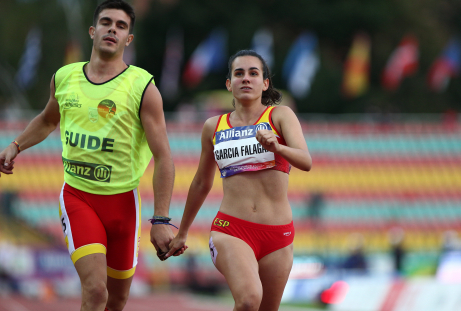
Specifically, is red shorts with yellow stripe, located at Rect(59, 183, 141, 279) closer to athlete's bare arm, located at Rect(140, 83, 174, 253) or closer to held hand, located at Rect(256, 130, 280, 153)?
athlete's bare arm, located at Rect(140, 83, 174, 253)

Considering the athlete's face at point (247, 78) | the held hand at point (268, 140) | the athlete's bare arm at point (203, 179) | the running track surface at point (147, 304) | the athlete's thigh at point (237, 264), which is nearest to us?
the held hand at point (268, 140)

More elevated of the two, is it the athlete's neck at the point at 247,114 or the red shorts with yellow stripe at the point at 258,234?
the athlete's neck at the point at 247,114

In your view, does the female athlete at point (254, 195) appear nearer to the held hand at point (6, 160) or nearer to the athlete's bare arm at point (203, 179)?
the athlete's bare arm at point (203, 179)

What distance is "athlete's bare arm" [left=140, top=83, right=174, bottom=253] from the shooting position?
5.18 m

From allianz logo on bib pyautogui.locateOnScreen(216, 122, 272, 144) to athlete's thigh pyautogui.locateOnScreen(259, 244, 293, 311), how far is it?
0.95 metres

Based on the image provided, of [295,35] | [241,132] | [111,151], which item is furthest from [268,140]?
[295,35]

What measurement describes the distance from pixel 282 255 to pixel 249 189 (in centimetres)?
58

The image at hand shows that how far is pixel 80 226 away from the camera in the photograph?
5.02 meters

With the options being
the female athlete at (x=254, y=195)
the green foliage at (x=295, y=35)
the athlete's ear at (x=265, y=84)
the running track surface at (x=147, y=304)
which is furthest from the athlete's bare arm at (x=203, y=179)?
the green foliage at (x=295, y=35)

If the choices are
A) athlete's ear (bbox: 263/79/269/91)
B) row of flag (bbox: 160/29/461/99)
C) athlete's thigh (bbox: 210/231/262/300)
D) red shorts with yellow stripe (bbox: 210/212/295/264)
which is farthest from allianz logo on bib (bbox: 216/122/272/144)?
row of flag (bbox: 160/29/461/99)

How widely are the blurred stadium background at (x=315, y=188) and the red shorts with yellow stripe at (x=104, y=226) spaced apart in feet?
28.9

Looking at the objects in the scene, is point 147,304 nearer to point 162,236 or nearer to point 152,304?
point 152,304

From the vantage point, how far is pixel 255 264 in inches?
201

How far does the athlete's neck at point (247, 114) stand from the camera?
5.47 meters
